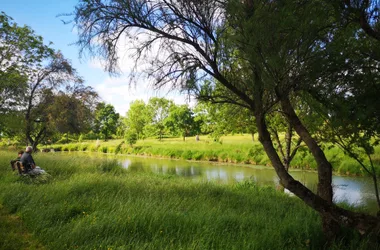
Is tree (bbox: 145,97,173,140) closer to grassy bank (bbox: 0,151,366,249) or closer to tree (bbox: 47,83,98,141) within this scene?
tree (bbox: 47,83,98,141)

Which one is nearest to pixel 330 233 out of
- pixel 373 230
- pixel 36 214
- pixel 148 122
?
pixel 373 230

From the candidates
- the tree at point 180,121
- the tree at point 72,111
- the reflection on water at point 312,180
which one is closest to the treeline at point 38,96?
the tree at point 72,111

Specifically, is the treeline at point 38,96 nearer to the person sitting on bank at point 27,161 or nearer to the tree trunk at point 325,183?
the person sitting on bank at point 27,161

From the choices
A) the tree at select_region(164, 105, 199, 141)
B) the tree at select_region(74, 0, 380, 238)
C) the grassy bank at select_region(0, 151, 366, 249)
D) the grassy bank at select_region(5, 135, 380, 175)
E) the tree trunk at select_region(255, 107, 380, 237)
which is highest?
the tree at select_region(164, 105, 199, 141)

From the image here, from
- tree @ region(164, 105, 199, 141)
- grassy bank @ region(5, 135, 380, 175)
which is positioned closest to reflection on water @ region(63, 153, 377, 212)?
grassy bank @ region(5, 135, 380, 175)

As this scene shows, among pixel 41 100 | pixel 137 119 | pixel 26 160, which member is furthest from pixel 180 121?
pixel 26 160

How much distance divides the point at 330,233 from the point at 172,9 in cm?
477

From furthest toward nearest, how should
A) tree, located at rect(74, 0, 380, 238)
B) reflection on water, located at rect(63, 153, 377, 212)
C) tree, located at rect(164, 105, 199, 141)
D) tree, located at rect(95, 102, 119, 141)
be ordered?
tree, located at rect(95, 102, 119, 141) → tree, located at rect(164, 105, 199, 141) → reflection on water, located at rect(63, 153, 377, 212) → tree, located at rect(74, 0, 380, 238)

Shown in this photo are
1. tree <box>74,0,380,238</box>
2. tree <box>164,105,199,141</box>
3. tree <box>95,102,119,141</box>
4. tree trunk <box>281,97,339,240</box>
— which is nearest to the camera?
tree <box>74,0,380,238</box>

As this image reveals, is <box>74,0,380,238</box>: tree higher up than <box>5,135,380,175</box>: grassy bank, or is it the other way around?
<box>74,0,380,238</box>: tree

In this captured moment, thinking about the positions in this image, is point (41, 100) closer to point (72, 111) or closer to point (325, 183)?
point (72, 111)

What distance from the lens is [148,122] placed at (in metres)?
57.4

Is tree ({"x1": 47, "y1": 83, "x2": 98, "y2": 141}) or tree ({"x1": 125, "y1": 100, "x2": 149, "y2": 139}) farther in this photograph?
tree ({"x1": 125, "y1": 100, "x2": 149, "y2": 139})

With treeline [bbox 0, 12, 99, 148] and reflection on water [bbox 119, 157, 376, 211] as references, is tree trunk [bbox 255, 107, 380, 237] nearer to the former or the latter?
reflection on water [bbox 119, 157, 376, 211]
